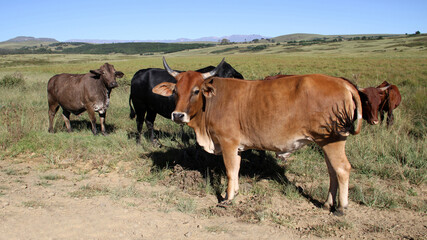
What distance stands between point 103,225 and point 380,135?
246 inches

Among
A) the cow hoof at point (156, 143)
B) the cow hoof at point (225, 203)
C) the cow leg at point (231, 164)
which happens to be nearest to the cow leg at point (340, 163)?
the cow leg at point (231, 164)

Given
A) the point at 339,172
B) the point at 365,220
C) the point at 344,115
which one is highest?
the point at 344,115

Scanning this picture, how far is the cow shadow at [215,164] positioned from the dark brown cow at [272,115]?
1047mm

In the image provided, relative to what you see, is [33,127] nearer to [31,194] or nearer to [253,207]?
[31,194]

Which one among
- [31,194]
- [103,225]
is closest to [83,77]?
[31,194]

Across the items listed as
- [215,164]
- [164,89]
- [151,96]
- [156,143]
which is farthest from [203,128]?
[156,143]

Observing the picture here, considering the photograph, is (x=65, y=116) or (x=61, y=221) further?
(x=65, y=116)

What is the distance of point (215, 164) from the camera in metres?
6.92

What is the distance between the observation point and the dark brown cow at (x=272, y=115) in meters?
4.42

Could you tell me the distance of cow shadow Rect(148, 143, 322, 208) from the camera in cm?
628

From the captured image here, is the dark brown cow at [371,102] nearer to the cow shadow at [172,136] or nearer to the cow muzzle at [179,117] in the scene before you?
the cow muzzle at [179,117]

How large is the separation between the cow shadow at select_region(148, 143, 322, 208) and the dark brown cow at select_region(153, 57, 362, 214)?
41.2 inches

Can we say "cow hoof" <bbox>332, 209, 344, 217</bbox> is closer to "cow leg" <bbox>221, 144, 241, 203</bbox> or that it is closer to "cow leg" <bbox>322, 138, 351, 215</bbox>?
"cow leg" <bbox>322, 138, 351, 215</bbox>

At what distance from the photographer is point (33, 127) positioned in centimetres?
938
